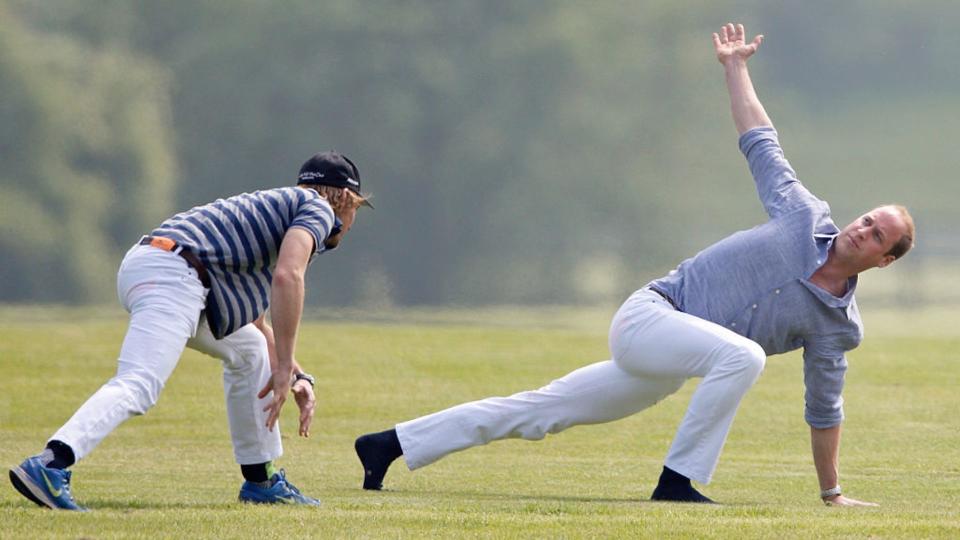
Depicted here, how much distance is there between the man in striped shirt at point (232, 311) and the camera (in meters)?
6.38

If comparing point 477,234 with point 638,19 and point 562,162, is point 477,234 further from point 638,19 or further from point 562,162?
point 638,19

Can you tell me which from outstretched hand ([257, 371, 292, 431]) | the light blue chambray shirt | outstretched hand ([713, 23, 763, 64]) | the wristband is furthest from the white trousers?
outstretched hand ([713, 23, 763, 64])

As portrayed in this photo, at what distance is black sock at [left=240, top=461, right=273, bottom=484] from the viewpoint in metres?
7.36

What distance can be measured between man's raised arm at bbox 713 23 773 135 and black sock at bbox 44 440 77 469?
135 inches

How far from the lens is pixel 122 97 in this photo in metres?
42.5

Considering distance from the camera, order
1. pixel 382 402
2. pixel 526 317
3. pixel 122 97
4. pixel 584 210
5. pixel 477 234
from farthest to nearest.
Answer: pixel 584 210
pixel 477 234
pixel 122 97
pixel 526 317
pixel 382 402

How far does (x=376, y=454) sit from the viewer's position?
26.4 ft

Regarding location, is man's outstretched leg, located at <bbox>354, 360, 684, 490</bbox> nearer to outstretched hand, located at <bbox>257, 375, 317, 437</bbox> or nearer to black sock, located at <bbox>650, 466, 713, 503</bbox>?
black sock, located at <bbox>650, 466, 713, 503</bbox>

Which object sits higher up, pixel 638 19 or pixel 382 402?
pixel 638 19

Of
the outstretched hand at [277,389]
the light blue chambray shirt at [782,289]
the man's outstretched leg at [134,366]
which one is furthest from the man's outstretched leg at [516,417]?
the man's outstretched leg at [134,366]

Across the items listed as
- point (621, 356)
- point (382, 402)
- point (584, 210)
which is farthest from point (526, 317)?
point (621, 356)

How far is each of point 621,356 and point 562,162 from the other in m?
43.9

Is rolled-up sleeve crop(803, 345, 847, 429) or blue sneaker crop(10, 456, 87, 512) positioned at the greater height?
rolled-up sleeve crop(803, 345, 847, 429)

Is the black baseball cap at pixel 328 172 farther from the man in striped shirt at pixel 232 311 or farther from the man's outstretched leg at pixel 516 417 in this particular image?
the man's outstretched leg at pixel 516 417
